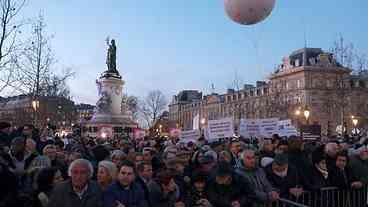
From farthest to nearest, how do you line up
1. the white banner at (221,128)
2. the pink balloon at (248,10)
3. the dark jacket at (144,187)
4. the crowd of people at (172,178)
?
the white banner at (221,128) < the pink balloon at (248,10) < the dark jacket at (144,187) < the crowd of people at (172,178)

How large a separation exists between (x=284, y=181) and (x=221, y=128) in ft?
20.7

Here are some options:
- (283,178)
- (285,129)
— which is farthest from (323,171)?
(285,129)

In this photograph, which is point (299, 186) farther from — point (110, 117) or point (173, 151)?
point (110, 117)

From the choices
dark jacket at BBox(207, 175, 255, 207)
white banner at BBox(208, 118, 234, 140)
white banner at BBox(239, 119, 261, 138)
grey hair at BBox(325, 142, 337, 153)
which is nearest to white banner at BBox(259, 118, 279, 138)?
white banner at BBox(239, 119, 261, 138)

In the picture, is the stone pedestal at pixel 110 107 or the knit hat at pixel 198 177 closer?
the knit hat at pixel 198 177

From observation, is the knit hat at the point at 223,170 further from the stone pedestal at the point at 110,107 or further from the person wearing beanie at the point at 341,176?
the stone pedestal at the point at 110,107

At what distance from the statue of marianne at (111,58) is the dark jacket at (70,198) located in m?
40.1

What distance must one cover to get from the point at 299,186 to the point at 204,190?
212 cm

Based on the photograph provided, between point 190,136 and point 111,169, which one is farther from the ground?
point 190,136

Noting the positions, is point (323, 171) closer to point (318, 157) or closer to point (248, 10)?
point (318, 157)

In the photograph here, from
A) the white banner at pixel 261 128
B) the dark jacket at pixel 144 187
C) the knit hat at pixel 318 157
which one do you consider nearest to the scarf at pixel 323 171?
the knit hat at pixel 318 157

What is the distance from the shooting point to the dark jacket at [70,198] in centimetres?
620

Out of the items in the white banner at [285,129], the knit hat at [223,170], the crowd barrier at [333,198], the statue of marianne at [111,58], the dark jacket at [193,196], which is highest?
the statue of marianne at [111,58]

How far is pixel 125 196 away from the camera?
6.75m
